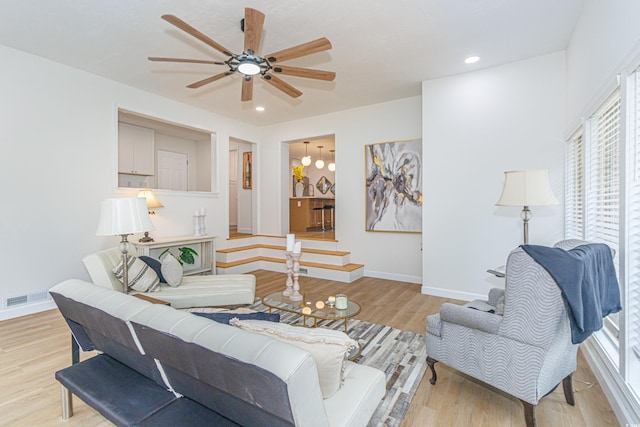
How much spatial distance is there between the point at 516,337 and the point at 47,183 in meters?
4.85

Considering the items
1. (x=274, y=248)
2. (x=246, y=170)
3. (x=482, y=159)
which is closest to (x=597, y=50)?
(x=482, y=159)

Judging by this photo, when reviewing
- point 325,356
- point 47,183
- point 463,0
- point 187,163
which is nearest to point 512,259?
point 325,356

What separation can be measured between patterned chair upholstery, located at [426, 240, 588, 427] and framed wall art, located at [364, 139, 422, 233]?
304cm

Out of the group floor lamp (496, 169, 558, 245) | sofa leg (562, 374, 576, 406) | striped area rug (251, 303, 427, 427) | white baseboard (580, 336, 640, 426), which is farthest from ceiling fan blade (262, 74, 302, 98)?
white baseboard (580, 336, 640, 426)

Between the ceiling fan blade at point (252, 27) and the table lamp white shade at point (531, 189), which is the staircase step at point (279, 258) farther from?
the ceiling fan blade at point (252, 27)

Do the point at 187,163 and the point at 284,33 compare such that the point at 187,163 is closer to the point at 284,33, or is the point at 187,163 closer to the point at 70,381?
the point at 284,33

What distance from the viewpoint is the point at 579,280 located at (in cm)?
148

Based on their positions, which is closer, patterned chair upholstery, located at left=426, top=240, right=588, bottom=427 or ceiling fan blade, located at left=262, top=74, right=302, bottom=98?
patterned chair upholstery, located at left=426, top=240, right=588, bottom=427

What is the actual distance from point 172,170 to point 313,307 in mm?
5954

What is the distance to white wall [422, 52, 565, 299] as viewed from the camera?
3.49m

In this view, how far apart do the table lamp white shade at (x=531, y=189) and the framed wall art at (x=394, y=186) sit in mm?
2154

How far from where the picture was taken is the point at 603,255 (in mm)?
1720

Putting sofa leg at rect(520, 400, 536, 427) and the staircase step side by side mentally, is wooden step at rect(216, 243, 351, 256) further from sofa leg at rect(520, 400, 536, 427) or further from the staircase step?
sofa leg at rect(520, 400, 536, 427)

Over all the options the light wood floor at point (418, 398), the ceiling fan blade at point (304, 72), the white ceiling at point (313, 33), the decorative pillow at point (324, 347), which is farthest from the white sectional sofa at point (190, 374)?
the white ceiling at point (313, 33)
